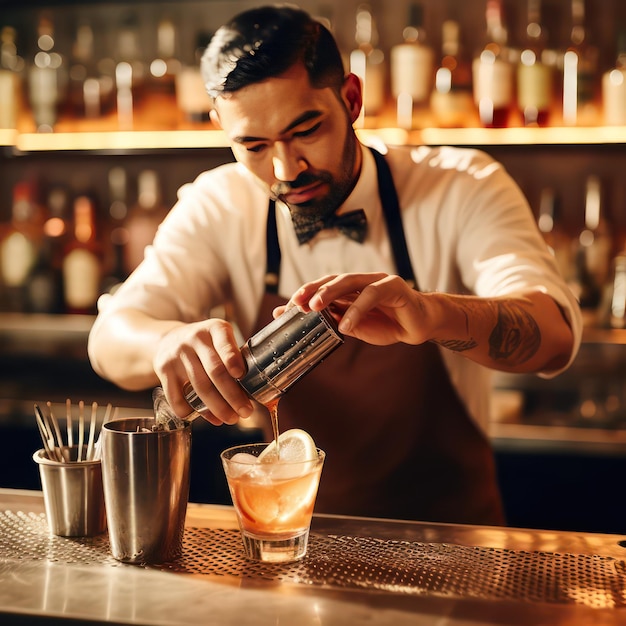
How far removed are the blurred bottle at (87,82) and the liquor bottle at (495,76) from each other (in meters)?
1.30

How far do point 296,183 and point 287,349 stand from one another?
58 centimetres

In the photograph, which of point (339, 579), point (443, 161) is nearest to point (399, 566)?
point (339, 579)

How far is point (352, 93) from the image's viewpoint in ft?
5.51

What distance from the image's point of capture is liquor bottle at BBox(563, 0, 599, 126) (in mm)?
2646

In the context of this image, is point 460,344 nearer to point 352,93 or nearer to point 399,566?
point 399,566

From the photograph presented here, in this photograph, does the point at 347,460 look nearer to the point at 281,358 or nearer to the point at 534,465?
the point at 281,358

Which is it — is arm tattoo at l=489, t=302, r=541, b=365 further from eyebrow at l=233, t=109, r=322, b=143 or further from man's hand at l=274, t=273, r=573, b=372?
eyebrow at l=233, t=109, r=322, b=143

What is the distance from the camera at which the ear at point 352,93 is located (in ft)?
5.41

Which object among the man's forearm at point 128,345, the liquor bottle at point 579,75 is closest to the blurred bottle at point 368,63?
the liquor bottle at point 579,75

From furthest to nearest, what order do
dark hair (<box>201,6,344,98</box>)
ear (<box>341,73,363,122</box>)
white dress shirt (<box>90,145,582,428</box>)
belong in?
white dress shirt (<box>90,145,582,428</box>), ear (<box>341,73,363,122</box>), dark hair (<box>201,6,344,98</box>)

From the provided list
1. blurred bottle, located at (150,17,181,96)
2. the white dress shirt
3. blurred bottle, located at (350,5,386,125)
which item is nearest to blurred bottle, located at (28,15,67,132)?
blurred bottle, located at (150,17,181,96)

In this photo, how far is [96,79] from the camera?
3133 mm

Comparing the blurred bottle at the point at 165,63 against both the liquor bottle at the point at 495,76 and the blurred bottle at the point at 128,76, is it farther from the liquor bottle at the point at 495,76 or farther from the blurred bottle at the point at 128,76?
the liquor bottle at the point at 495,76

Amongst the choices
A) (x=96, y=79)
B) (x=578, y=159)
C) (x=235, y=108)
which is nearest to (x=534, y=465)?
(x=578, y=159)
